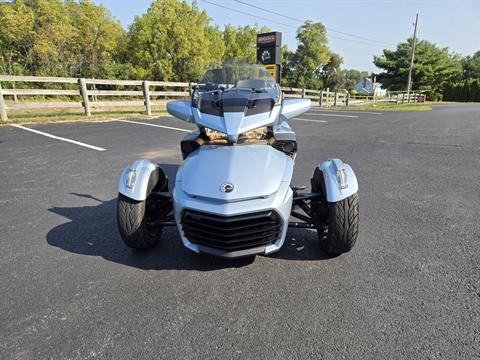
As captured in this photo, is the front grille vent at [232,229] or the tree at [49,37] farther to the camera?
the tree at [49,37]

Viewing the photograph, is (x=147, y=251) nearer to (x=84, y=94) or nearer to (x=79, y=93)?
(x=84, y=94)

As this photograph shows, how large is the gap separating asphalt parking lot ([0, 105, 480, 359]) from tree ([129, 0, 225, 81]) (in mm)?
21310

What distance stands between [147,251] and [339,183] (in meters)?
→ 1.59

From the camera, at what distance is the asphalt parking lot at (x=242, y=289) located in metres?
1.57

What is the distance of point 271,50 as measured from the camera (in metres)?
14.1

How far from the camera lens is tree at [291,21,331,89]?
Answer: 147 ft

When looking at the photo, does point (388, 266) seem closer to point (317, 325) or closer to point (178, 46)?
point (317, 325)

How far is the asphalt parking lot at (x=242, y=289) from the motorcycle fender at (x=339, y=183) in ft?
1.75

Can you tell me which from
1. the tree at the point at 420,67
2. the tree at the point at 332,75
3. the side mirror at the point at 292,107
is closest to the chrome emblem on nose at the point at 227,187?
the side mirror at the point at 292,107

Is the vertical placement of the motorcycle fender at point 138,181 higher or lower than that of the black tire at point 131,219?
higher

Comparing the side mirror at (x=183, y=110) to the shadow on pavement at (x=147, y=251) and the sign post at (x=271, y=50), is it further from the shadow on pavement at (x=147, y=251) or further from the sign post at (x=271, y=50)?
the sign post at (x=271, y=50)

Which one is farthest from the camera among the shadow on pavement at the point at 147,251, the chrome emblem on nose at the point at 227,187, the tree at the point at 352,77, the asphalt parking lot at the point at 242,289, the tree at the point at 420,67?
the tree at the point at 352,77

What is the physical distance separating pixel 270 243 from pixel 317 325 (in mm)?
573

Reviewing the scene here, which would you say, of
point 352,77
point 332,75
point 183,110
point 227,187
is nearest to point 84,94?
point 183,110
